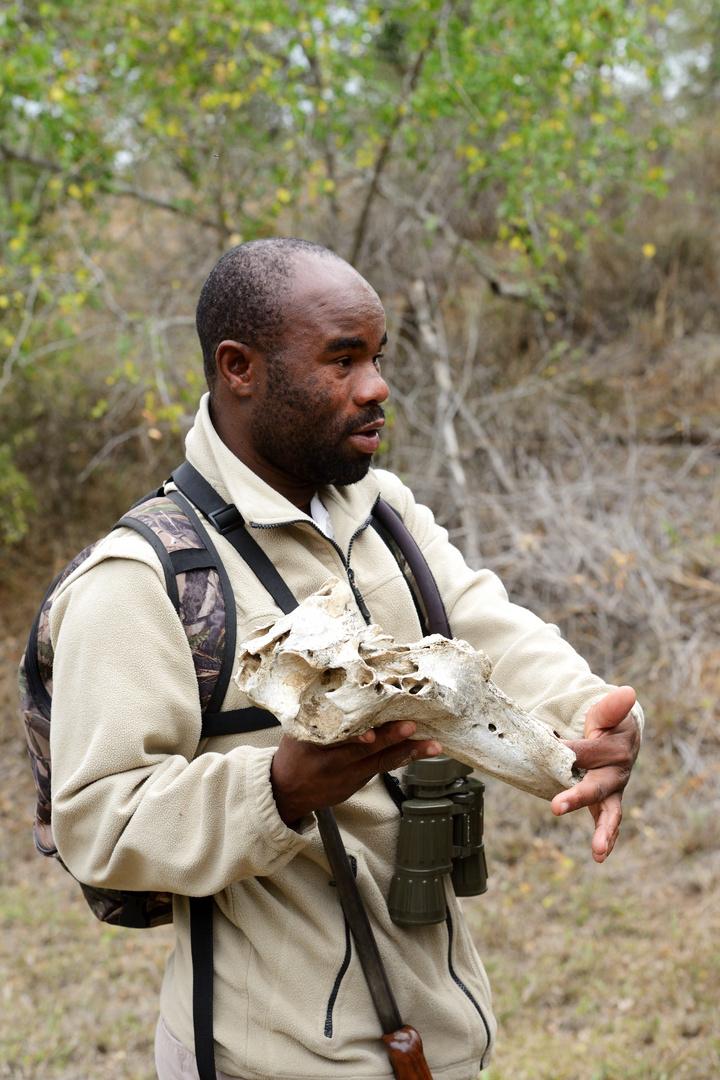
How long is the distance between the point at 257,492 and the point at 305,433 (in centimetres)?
14

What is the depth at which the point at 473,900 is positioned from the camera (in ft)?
17.0

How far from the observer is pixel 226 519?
1.81m

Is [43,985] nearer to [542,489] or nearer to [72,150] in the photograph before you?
[542,489]

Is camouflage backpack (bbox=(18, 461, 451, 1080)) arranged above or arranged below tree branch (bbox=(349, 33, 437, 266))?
below

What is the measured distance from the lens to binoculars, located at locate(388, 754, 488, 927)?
1.81m

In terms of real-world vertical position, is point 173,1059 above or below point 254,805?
below

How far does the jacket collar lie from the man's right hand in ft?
1.58

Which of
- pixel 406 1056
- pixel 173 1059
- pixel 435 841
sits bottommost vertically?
pixel 173 1059

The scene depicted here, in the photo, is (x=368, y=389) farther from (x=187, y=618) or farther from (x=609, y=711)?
(x=609, y=711)

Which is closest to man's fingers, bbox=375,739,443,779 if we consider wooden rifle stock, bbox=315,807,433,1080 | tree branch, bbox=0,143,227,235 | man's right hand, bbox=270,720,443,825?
man's right hand, bbox=270,720,443,825

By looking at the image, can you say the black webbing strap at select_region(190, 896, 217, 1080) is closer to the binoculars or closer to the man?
the man

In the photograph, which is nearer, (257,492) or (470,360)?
(257,492)

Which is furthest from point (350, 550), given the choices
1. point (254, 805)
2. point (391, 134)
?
point (391, 134)

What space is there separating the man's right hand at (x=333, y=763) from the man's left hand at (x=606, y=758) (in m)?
0.35
